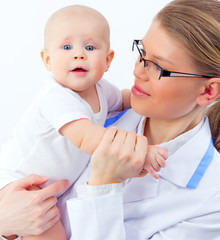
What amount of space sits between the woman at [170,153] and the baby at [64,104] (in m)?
0.18

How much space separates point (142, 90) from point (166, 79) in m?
0.13

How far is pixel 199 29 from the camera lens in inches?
74.6

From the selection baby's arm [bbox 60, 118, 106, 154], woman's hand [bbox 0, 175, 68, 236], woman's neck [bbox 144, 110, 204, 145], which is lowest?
woman's hand [bbox 0, 175, 68, 236]

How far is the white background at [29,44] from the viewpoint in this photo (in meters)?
3.62

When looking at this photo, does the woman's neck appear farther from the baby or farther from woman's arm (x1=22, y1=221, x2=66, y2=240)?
woman's arm (x1=22, y1=221, x2=66, y2=240)

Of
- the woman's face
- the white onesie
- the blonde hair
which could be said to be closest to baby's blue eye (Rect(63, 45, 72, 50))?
the white onesie

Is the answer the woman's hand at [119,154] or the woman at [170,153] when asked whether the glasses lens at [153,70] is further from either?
the woman's hand at [119,154]

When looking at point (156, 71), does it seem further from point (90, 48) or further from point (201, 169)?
point (201, 169)

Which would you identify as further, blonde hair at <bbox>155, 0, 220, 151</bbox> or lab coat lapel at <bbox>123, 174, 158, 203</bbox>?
lab coat lapel at <bbox>123, 174, 158, 203</bbox>

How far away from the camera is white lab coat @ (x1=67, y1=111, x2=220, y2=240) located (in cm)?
191

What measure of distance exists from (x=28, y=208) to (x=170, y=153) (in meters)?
0.71

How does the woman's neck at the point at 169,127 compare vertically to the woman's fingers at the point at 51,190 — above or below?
above

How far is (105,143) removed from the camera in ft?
5.83

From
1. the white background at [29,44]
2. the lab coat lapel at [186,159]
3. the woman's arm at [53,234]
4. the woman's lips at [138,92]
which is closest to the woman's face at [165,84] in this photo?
the woman's lips at [138,92]
